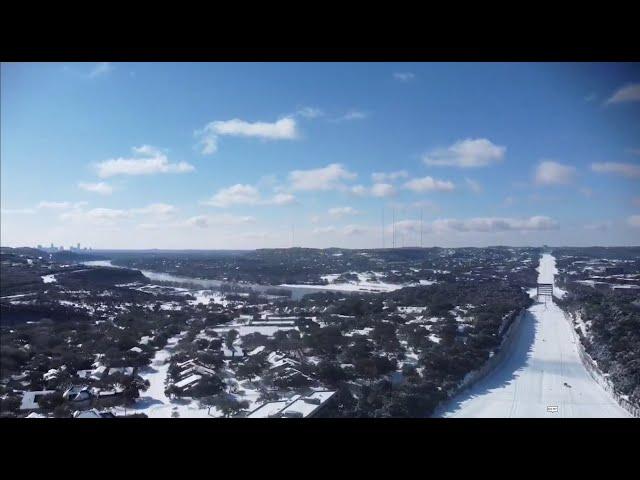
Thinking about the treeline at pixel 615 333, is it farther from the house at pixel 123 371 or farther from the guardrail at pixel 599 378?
the house at pixel 123 371

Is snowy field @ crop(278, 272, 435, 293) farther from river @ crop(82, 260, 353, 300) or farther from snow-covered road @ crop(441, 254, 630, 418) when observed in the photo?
snow-covered road @ crop(441, 254, 630, 418)

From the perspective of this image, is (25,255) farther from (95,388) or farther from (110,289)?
(95,388)

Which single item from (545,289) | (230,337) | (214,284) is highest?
(545,289)

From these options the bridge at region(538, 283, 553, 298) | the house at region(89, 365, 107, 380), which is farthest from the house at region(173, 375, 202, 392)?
the bridge at region(538, 283, 553, 298)

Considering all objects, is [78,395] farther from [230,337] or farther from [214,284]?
[214,284]

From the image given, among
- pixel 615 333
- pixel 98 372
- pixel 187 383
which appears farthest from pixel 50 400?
pixel 615 333

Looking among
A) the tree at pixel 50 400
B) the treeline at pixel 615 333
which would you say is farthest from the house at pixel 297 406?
the treeline at pixel 615 333
